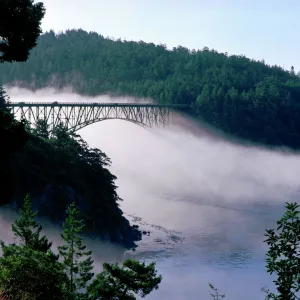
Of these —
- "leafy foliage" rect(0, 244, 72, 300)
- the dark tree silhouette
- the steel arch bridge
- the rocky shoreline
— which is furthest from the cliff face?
the dark tree silhouette

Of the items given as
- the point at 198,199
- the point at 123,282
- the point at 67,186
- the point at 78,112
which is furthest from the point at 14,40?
the point at 198,199

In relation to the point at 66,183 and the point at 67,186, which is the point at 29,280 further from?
the point at 66,183

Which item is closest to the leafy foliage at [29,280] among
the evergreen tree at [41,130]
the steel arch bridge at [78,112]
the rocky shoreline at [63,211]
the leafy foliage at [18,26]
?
the leafy foliage at [18,26]

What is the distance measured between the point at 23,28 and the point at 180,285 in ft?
134

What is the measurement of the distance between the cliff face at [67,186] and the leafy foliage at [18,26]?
44.4 m

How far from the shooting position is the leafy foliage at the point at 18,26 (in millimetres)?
16094

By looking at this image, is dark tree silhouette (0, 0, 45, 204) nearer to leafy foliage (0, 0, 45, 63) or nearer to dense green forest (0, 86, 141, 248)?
leafy foliage (0, 0, 45, 63)

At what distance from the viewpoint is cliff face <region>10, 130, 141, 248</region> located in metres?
61.3

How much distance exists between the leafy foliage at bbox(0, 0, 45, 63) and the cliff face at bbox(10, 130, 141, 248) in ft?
146

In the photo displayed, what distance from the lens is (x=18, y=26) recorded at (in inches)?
643

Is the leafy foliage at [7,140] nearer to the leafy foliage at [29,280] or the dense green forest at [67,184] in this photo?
the leafy foliage at [29,280]

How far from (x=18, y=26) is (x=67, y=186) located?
4957 centimetres

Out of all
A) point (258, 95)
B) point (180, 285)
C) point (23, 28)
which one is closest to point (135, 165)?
point (258, 95)

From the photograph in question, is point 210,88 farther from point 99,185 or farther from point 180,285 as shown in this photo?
point 180,285
